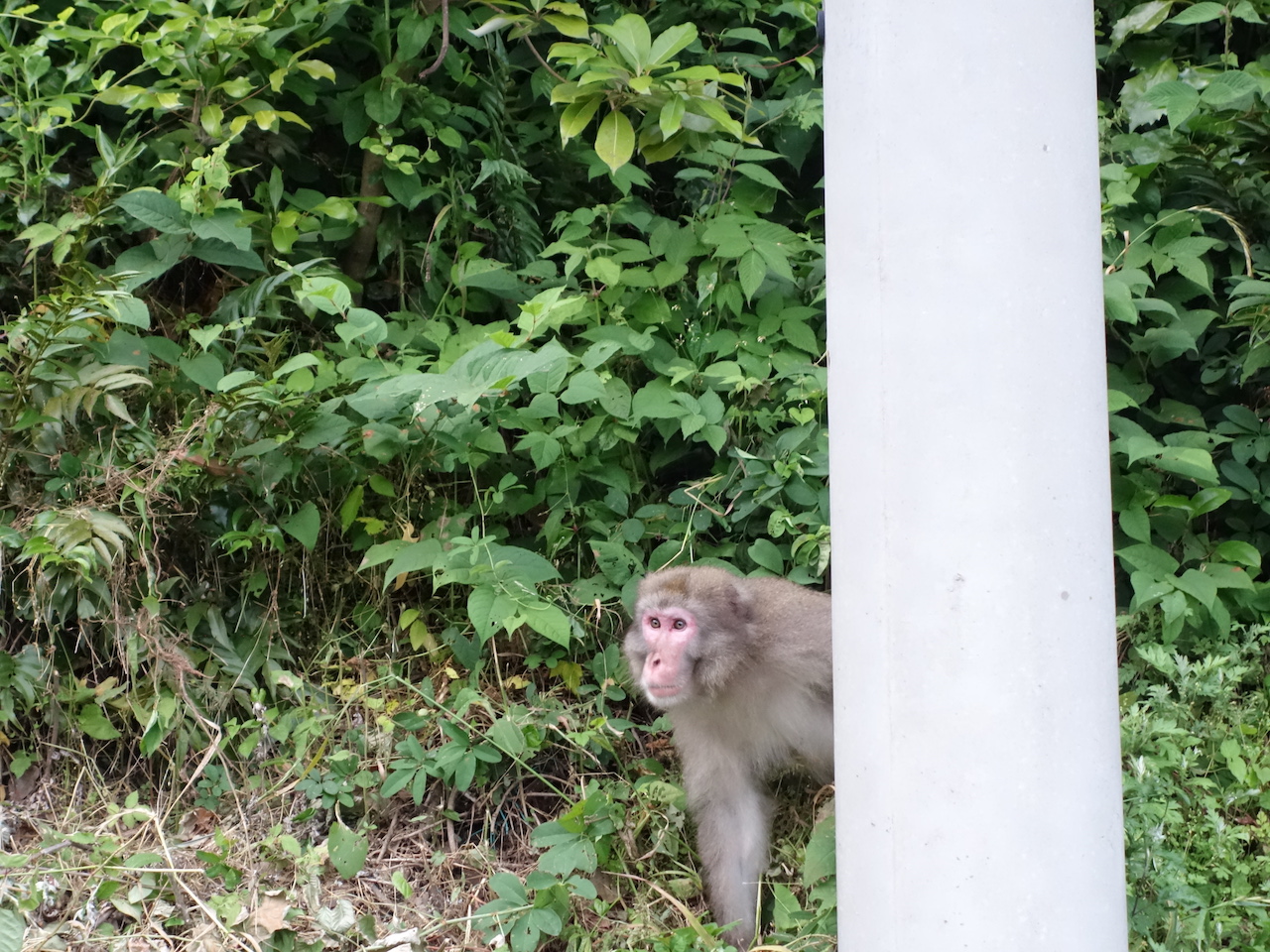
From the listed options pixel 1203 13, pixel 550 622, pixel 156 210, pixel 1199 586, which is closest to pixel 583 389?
pixel 550 622

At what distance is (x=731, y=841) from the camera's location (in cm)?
346

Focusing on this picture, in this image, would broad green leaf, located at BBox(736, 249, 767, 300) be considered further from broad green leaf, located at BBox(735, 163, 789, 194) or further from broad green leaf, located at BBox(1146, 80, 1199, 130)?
broad green leaf, located at BBox(1146, 80, 1199, 130)

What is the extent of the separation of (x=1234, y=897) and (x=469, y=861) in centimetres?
205

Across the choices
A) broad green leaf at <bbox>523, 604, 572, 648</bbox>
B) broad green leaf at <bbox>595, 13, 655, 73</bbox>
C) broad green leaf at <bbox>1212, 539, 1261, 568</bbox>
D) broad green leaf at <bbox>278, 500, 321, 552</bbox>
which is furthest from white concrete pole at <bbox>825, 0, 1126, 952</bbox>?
broad green leaf at <bbox>278, 500, 321, 552</bbox>

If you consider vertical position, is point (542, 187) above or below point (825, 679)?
above

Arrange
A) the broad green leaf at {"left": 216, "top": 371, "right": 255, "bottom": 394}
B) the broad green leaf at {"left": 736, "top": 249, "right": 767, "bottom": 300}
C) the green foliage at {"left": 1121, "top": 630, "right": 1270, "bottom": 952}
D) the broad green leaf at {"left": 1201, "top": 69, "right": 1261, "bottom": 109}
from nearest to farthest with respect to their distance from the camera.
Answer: the green foliage at {"left": 1121, "top": 630, "right": 1270, "bottom": 952}, the broad green leaf at {"left": 216, "top": 371, "right": 255, "bottom": 394}, the broad green leaf at {"left": 1201, "top": 69, "right": 1261, "bottom": 109}, the broad green leaf at {"left": 736, "top": 249, "right": 767, "bottom": 300}

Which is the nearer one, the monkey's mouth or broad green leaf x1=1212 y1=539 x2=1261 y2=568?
the monkey's mouth

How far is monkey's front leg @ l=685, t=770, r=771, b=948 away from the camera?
3.37 meters

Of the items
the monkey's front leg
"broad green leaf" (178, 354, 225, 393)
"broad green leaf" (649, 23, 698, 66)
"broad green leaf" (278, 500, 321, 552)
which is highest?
"broad green leaf" (649, 23, 698, 66)

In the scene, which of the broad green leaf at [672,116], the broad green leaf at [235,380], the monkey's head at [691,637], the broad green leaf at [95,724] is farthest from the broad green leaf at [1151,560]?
the broad green leaf at [95,724]

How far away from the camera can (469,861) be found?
344 cm

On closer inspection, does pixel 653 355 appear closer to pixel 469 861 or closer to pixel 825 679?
pixel 825 679

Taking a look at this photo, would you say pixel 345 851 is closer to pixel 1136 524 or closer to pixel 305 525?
pixel 305 525

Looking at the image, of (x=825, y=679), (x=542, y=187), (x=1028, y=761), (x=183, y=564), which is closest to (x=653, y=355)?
(x=542, y=187)
